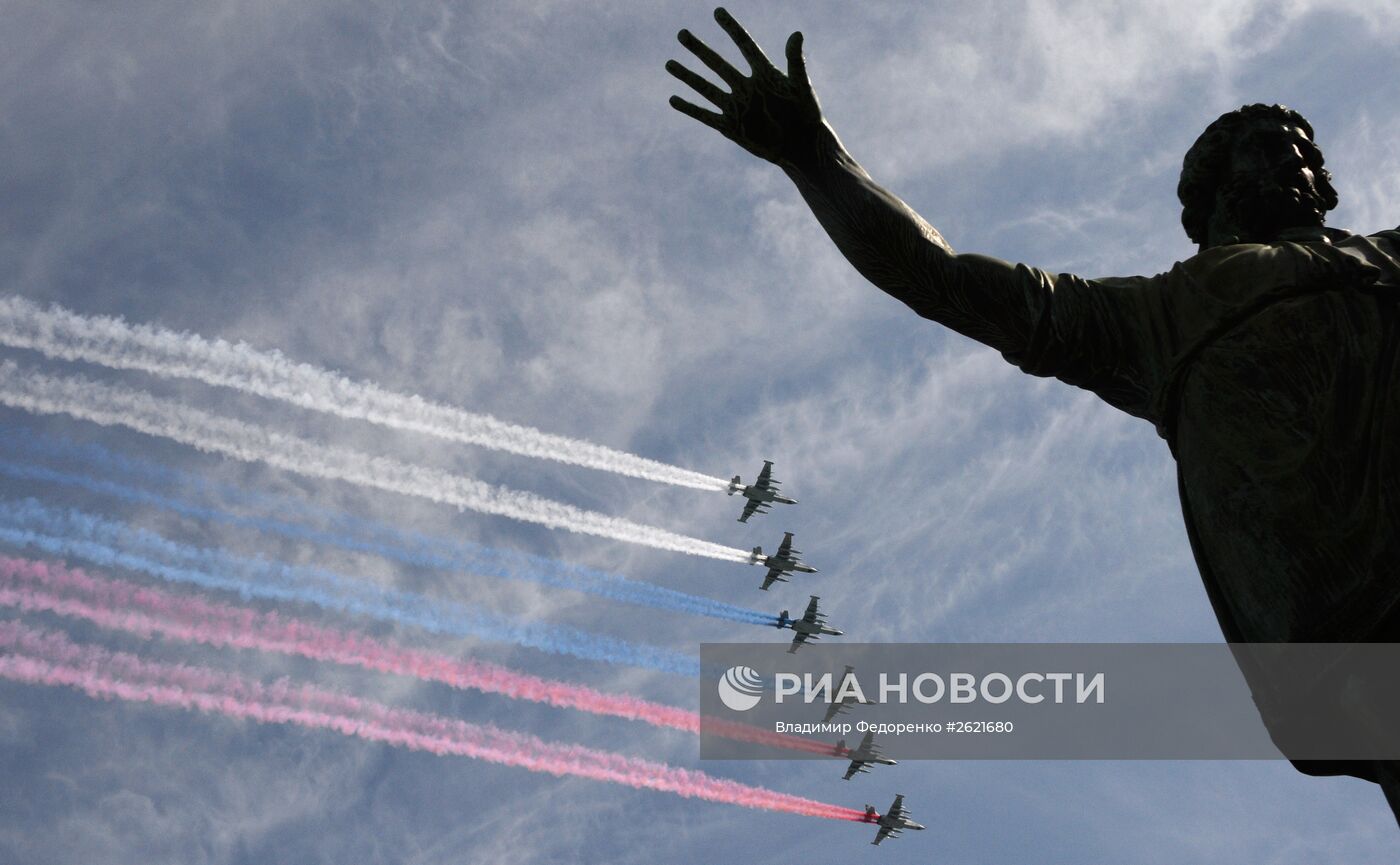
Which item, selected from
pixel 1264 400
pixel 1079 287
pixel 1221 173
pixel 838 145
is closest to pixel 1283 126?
pixel 1221 173

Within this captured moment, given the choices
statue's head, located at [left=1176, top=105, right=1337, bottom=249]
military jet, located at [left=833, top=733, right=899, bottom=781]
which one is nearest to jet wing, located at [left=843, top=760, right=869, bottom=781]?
military jet, located at [left=833, top=733, right=899, bottom=781]

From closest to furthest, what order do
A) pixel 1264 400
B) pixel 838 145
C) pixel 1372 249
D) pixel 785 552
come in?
pixel 1264 400 → pixel 1372 249 → pixel 838 145 → pixel 785 552

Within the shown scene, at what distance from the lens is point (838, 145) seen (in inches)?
219

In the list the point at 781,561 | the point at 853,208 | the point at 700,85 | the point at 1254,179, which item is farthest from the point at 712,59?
the point at 781,561

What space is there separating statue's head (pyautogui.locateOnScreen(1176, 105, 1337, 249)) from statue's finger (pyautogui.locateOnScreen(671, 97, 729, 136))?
205 centimetres

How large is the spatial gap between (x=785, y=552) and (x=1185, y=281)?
94.3 meters

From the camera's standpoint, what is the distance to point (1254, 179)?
5.30 m

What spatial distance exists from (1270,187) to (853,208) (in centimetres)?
173

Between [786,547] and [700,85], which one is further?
[786,547]

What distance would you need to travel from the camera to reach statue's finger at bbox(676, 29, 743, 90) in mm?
5566

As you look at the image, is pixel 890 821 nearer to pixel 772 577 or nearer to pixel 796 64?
pixel 772 577

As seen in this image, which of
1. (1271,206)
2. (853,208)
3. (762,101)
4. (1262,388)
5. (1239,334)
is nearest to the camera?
(1262,388)

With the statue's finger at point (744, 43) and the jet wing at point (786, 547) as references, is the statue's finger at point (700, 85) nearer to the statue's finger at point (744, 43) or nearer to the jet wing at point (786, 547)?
the statue's finger at point (744, 43)

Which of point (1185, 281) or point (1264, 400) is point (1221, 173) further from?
point (1264, 400)
